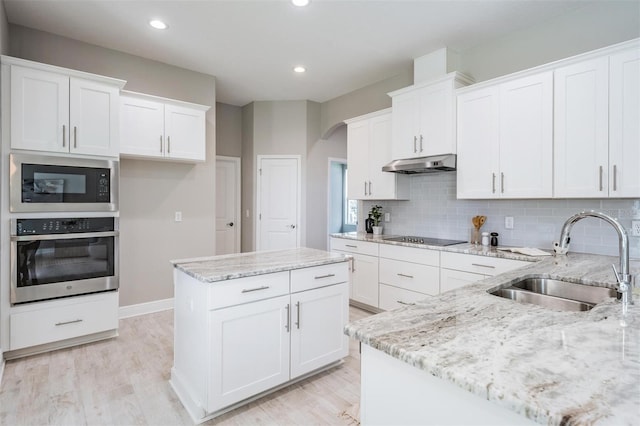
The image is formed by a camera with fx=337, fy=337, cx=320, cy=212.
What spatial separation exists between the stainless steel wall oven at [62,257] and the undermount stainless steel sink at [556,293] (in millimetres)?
3158

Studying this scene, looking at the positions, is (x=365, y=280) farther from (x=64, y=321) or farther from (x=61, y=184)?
(x=61, y=184)

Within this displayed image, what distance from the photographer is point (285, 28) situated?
326 cm

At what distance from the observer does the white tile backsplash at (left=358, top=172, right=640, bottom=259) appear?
2.71m

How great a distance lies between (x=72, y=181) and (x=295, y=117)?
334cm

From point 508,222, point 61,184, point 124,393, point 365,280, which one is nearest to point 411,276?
point 365,280

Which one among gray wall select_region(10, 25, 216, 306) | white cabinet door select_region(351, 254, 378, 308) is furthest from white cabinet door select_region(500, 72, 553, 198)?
gray wall select_region(10, 25, 216, 306)

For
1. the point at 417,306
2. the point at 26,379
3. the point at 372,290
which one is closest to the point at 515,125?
the point at 372,290

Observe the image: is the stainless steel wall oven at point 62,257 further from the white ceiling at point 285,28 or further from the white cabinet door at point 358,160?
the white cabinet door at point 358,160

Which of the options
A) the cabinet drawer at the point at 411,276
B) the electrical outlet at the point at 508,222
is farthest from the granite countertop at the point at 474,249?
the electrical outlet at the point at 508,222

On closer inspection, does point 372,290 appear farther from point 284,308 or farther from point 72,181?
point 72,181

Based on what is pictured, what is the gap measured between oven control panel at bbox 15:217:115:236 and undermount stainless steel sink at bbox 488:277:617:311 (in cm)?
315

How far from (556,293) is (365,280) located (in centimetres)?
230

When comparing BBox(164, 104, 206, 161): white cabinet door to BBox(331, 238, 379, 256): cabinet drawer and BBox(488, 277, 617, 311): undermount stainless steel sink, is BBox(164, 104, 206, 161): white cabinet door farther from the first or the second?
BBox(488, 277, 617, 311): undermount stainless steel sink

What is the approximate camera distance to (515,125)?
2945 millimetres
